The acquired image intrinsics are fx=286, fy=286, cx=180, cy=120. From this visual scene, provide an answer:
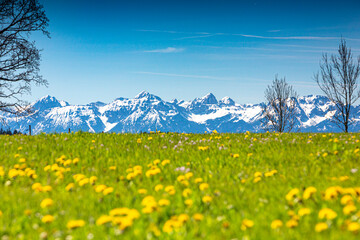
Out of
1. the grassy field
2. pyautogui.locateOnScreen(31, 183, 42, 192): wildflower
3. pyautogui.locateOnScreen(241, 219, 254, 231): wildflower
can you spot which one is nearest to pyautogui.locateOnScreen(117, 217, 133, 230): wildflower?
the grassy field

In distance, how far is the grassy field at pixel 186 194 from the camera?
281 centimetres

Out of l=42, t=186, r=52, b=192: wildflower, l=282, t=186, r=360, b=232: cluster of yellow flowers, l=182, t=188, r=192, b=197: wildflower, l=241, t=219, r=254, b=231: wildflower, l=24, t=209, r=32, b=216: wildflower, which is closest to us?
l=282, t=186, r=360, b=232: cluster of yellow flowers

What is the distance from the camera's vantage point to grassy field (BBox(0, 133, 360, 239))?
281cm

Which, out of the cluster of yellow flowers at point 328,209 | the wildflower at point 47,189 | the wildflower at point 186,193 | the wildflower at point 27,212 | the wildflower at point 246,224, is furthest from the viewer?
the wildflower at point 47,189

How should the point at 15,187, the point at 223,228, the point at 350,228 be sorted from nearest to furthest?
the point at 350,228
the point at 223,228
the point at 15,187

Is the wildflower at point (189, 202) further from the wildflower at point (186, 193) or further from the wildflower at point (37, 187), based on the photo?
the wildflower at point (37, 187)

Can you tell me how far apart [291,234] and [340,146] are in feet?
18.8

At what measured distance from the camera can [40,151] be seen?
7.59 m

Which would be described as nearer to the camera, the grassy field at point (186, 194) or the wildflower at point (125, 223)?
the wildflower at point (125, 223)

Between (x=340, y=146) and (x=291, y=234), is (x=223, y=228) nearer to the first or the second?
(x=291, y=234)

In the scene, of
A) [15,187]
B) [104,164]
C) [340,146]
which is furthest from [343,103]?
[15,187]

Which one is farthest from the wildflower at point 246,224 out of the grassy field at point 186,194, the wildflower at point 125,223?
the wildflower at point 125,223

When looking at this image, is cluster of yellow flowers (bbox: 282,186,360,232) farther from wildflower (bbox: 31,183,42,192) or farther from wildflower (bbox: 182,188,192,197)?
wildflower (bbox: 31,183,42,192)

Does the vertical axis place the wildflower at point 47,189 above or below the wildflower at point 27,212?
above
